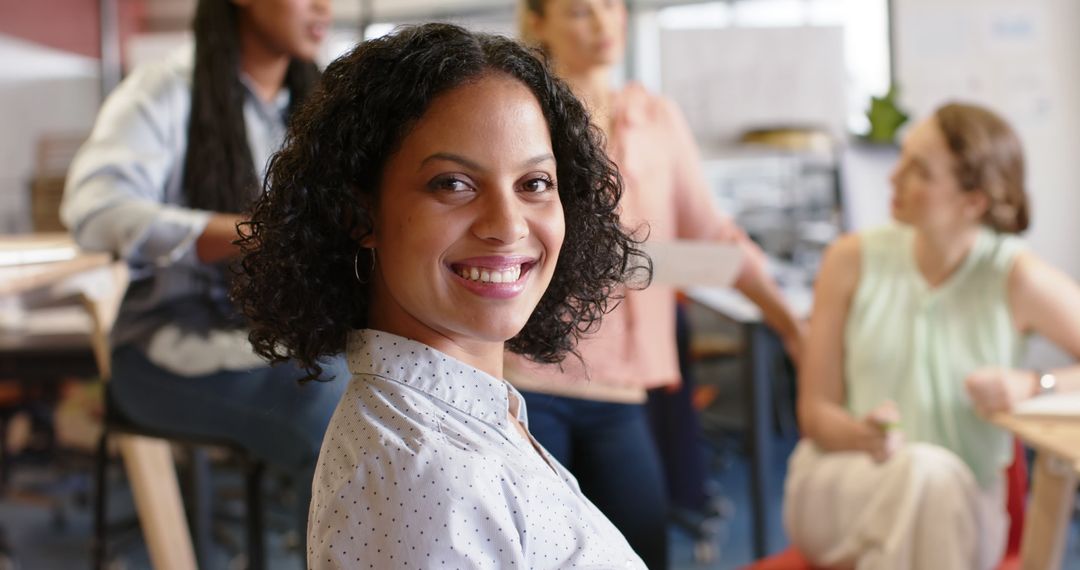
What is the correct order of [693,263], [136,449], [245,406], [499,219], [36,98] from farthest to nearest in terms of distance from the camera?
[36,98] < [136,449] < [693,263] < [245,406] < [499,219]

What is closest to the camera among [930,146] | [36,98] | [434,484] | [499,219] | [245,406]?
[434,484]

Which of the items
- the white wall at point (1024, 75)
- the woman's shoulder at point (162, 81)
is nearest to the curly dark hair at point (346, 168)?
the woman's shoulder at point (162, 81)

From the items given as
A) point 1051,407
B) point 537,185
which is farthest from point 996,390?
point 537,185

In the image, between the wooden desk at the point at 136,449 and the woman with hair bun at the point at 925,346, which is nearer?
the woman with hair bun at the point at 925,346

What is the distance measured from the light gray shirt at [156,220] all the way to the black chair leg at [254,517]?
438 millimetres

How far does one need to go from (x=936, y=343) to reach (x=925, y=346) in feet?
0.07

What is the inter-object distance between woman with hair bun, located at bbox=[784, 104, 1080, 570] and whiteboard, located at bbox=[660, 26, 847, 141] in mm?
2371

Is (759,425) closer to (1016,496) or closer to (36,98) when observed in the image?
(1016,496)

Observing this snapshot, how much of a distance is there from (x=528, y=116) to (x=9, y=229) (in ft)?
15.4

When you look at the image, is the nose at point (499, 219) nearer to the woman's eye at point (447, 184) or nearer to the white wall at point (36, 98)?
the woman's eye at point (447, 184)

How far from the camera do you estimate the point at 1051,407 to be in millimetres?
1750

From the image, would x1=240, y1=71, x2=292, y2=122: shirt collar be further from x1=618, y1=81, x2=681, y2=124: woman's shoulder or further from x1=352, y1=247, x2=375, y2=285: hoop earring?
x1=352, y1=247, x2=375, y2=285: hoop earring

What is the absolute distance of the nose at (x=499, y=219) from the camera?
956 millimetres

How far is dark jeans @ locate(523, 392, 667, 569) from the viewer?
1.95m
